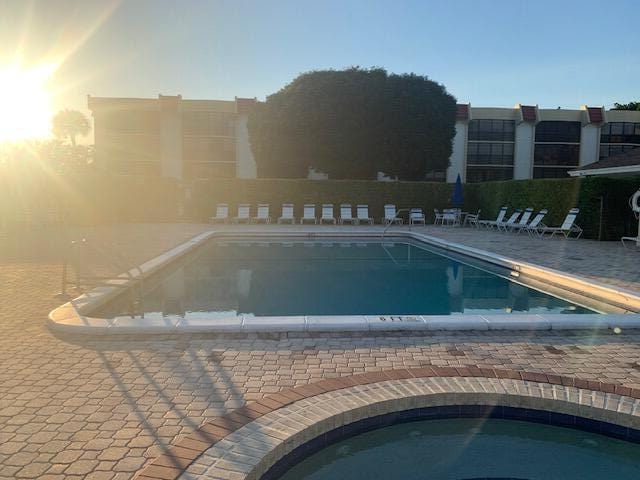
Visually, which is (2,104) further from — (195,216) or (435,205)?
(435,205)

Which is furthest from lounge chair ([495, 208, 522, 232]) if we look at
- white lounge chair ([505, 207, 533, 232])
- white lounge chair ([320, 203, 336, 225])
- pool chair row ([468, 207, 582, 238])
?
white lounge chair ([320, 203, 336, 225])

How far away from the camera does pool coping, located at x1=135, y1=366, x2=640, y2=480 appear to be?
7.97ft

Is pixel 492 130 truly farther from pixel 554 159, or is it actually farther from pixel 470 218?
Answer: pixel 470 218

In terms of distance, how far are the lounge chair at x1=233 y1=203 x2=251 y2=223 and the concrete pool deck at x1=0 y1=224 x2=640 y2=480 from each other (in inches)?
587

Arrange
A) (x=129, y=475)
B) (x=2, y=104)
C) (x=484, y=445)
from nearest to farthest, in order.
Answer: (x=129, y=475), (x=484, y=445), (x=2, y=104)

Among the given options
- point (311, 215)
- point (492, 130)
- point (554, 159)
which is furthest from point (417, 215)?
point (554, 159)

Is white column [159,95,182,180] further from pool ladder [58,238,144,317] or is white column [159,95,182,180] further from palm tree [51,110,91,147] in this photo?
pool ladder [58,238,144,317]

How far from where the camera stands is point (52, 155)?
28.9 metres

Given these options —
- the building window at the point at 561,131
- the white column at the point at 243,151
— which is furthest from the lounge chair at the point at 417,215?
the building window at the point at 561,131

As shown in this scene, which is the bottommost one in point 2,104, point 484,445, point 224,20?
point 484,445

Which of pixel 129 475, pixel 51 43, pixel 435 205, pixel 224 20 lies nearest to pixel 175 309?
pixel 129 475

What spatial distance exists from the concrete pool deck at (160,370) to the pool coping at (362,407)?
0.46 feet

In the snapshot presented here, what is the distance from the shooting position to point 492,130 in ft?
138

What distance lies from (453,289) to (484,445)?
17.5ft
